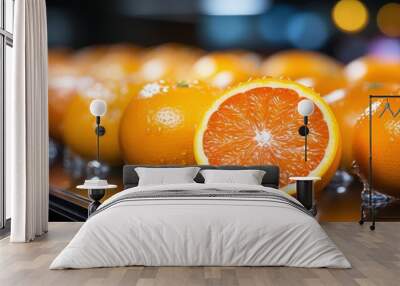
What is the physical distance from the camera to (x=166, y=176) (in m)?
6.62

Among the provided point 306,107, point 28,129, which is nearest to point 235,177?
point 306,107

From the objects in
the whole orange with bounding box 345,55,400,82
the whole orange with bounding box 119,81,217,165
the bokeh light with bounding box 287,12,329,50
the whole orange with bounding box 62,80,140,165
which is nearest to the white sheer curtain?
the whole orange with bounding box 62,80,140,165

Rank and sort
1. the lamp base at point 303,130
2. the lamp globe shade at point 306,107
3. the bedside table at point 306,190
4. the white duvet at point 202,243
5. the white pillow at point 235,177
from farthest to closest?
the lamp base at point 303,130 → the lamp globe shade at point 306,107 → the bedside table at point 306,190 → the white pillow at point 235,177 → the white duvet at point 202,243

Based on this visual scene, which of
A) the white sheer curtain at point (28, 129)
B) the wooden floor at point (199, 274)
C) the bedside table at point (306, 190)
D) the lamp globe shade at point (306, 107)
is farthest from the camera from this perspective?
the lamp globe shade at point (306, 107)

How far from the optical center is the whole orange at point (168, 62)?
732 centimetres

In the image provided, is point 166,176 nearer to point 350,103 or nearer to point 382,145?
point 350,103

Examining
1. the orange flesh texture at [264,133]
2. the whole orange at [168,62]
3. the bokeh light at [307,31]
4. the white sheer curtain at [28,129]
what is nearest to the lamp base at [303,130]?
the orange flesh texture at [264,133]

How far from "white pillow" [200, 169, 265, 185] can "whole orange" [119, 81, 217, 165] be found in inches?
23.6

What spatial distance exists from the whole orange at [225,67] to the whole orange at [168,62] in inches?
4.3

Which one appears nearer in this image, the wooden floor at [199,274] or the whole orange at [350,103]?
the wooden floor at [199,274]

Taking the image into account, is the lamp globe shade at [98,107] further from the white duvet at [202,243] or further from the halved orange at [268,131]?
the white duvet at [202,243]

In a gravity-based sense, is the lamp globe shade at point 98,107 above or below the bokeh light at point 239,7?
below

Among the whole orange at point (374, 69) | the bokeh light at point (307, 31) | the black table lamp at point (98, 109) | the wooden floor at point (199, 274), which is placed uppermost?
the bokeh light at point (307, 31)

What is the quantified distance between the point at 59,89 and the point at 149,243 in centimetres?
343
